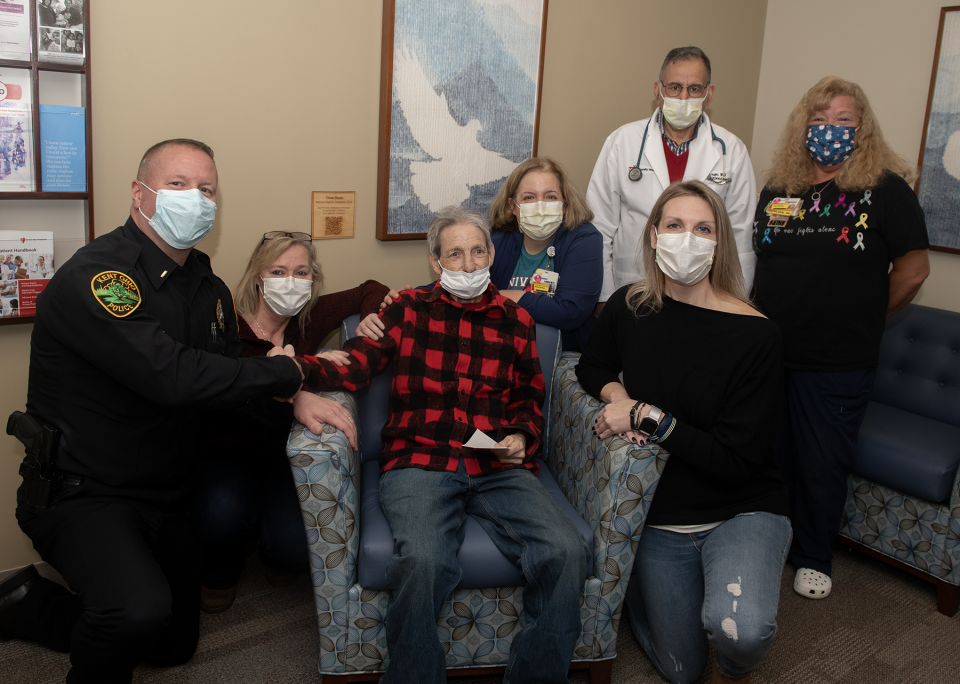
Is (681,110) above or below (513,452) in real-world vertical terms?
above

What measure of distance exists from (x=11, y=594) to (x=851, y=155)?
321 cm

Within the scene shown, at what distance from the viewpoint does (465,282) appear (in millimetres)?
2363

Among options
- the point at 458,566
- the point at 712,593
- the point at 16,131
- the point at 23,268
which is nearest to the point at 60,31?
the point at 16,131

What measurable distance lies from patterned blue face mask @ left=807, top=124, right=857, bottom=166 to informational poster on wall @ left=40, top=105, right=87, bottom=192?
255 cm

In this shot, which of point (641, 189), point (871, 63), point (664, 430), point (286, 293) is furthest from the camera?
point (871, 63)

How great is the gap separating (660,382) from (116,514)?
1607mm

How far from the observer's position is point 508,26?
3135 mm

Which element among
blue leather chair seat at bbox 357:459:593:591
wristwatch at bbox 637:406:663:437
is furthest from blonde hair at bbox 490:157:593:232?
blue leather chair seat at bbox 357:459:593:591

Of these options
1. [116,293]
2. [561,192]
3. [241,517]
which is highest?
[561,192]

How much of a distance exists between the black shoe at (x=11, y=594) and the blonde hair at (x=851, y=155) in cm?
299

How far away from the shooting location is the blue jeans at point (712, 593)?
6.46 feet

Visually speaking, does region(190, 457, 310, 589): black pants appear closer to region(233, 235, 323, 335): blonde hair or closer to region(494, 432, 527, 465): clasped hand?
region(233, 235, 323, 335): blonde hair

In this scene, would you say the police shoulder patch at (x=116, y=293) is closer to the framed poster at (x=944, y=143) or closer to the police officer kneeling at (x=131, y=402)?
the police officer kneeling at (x=131, y=402)

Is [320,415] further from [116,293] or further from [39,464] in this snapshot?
[39,464]
